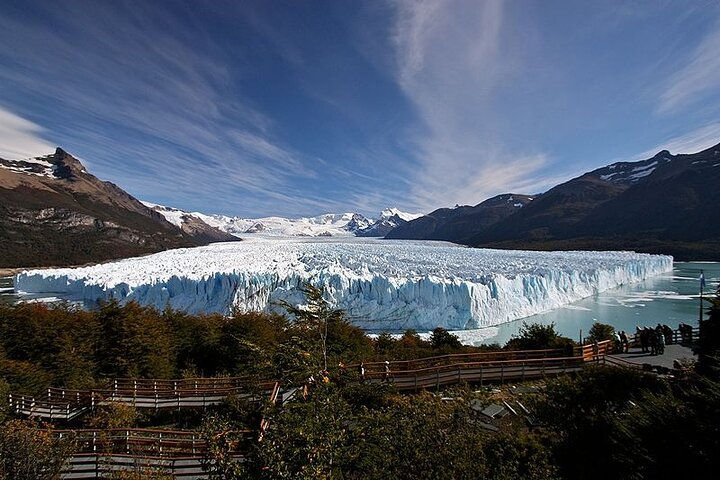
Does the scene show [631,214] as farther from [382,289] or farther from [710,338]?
[710,338]

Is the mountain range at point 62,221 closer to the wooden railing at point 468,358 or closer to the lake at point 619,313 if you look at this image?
the lake at point 619,313

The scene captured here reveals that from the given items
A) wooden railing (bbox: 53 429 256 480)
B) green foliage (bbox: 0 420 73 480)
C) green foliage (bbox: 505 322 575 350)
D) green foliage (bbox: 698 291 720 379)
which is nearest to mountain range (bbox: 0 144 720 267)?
green foliage (bbox: 505 322 575 350)

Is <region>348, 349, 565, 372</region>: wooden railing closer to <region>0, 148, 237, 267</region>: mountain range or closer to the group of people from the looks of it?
the group of people

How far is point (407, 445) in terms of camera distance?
5195 millimetres

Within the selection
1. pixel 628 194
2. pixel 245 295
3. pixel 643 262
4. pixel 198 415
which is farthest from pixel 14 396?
pixel 628 194

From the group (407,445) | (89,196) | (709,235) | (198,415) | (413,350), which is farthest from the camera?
(89,196)

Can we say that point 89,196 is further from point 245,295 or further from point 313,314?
point 313,314

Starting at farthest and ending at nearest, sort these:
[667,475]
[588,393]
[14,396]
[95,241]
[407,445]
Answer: [95,241] < [14,396] < [588,393] < [407,445] < [667,475]

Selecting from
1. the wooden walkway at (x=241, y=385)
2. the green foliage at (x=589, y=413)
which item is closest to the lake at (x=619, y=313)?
the wooden walkway at (x=241, y=385)

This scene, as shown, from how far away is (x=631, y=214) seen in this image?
117m

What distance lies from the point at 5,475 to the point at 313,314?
5.62m

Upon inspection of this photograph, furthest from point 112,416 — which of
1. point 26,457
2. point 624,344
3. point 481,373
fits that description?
point 624,344

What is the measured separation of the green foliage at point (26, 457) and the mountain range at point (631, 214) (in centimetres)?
9745

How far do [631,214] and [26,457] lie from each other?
5736 inches
